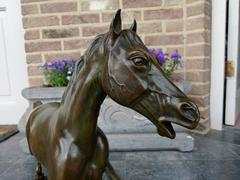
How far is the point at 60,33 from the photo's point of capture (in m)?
1.29

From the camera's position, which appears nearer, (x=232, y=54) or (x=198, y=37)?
(x=198, y=37)

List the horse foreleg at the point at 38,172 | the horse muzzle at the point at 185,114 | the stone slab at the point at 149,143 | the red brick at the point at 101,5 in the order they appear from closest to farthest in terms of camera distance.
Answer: the horse muzzle at the point at 185,114 < the horse foreleg at the point at 38,172 < the stone slab at the point at 149,143 < the red brick at the point at 101,5

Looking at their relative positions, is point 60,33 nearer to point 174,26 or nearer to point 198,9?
point 174,26

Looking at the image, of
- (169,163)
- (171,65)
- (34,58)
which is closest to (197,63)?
(171,65)

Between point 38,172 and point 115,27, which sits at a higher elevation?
point 115,27

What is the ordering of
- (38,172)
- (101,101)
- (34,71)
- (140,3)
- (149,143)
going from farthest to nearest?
1. (34,71)
2. (140,3)
3. (149,143)
4. (38,172)
5. (101,101)

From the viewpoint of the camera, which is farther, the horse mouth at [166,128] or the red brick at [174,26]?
the red brick at [174,26]

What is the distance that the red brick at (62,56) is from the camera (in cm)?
131

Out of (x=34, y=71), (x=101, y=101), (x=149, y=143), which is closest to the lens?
(x=101, y=101)

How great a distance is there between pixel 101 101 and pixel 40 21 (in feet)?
3.19

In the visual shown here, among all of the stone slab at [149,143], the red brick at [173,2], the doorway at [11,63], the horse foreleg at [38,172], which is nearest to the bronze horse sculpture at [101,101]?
the horse foreleg at [38,172]

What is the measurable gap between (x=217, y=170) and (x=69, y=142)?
23.2 inches

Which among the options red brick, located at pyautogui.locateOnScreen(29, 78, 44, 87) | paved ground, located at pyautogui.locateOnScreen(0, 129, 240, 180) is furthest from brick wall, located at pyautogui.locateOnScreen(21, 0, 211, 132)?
paved ground, located at pyautogui.locateOnScreen(0, 129, 240, 180)

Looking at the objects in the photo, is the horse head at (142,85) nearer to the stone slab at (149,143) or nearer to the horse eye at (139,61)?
the horse eye at (139,61)
